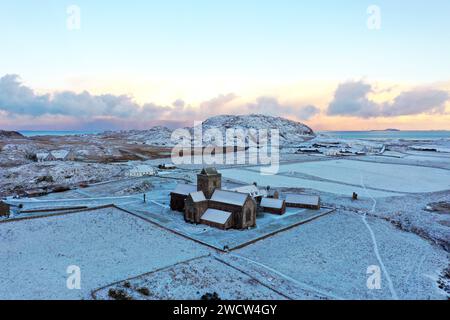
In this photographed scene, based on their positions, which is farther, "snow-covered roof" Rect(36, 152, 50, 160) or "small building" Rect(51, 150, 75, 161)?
"small building" Rect(51, 150, 75, 161)

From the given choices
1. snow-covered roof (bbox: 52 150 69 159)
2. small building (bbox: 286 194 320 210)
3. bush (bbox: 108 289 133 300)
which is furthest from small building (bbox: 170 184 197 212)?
snow-covered roof (bbox: 52 150 69 159)

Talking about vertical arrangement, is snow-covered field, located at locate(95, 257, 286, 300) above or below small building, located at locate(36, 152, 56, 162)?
below

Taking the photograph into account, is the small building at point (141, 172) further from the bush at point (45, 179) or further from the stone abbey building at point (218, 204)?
the stone abbey building at point (218, 204)

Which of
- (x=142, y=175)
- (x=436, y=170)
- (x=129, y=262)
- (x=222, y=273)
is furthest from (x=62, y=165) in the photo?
(x=436, y=170)

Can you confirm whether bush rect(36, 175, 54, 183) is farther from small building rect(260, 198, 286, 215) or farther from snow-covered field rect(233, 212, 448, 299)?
snow-covered field rect(233, 212, 448, 299)

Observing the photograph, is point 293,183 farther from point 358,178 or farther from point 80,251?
point 80,251
